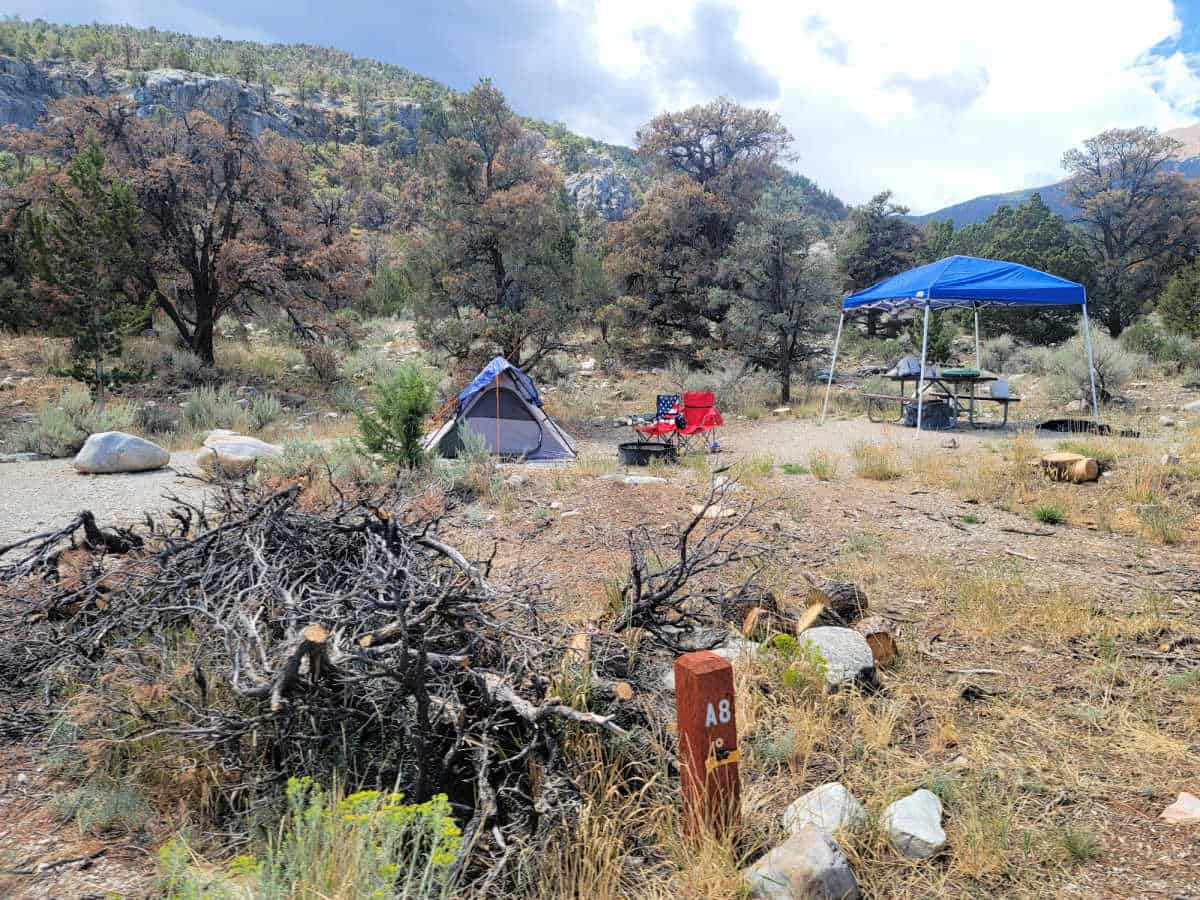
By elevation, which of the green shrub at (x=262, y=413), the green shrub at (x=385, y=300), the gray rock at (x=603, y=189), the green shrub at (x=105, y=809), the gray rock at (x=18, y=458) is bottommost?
the green shrub at (x=105, y=809)

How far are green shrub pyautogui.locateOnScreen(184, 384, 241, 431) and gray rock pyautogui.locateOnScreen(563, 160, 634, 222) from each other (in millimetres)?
53807

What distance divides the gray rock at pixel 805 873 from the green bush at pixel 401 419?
6268mm

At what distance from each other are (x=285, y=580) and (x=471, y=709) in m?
1.08

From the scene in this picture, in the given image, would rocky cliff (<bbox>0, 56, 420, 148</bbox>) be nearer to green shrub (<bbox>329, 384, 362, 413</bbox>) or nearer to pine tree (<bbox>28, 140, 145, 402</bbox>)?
pine tree (<bbox>28, 140, 145, 402</bbox>)

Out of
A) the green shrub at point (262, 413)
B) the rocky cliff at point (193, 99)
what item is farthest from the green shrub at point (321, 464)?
the rocky cliff at point (193, 99)

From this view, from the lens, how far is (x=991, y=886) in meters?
2.03

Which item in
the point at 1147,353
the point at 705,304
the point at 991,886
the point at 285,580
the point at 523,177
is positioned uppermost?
the point at 523,177

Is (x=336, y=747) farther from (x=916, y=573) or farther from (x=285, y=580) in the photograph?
(x=916, y=573)

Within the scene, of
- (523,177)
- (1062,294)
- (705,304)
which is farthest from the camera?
(705,304)

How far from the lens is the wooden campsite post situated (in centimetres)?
203

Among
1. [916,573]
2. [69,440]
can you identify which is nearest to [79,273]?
[69,440]

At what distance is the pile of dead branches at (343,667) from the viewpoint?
2.15 metres

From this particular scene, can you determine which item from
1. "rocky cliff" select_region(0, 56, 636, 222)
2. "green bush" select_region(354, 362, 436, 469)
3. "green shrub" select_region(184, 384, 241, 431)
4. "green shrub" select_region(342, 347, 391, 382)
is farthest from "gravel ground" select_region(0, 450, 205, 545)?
"rocky cliff" select_region(0, 56, 636, 222)

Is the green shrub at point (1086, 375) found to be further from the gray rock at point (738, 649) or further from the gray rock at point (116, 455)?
the gray rock at point (116, 455)
